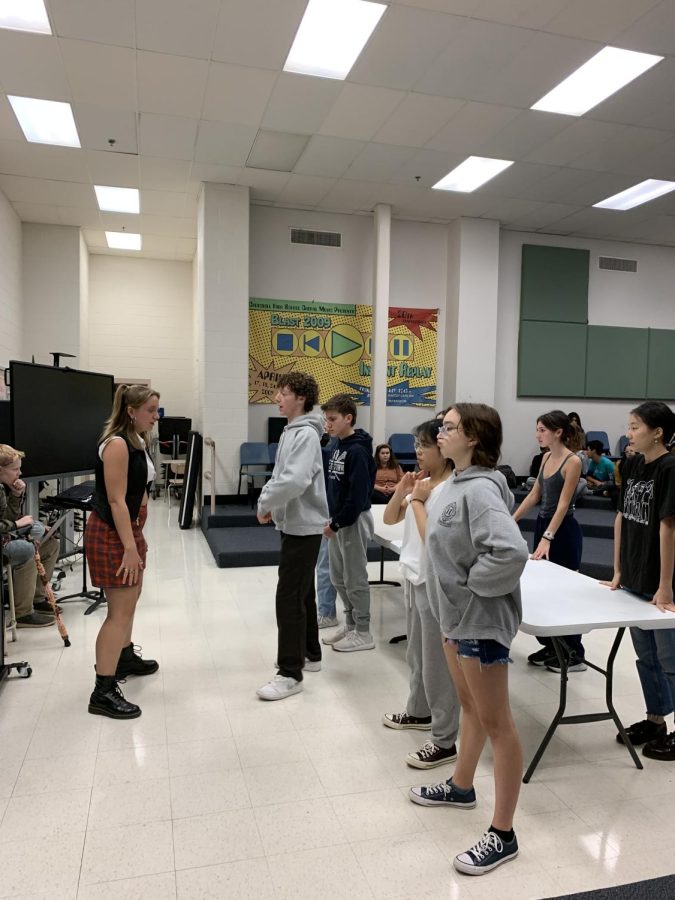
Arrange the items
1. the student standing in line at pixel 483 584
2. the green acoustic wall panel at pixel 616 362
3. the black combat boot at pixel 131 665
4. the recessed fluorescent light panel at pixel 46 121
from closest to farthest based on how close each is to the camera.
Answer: the student standing in line at pixel 483 584
the black combat boot at pixel 131 665
the recessed fluorescent light panel at pixel 46 121
the green acoustic wall panel at pixel 616 362

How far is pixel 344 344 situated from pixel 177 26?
472cm

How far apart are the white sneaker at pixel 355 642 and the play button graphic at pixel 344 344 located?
5.46 metres

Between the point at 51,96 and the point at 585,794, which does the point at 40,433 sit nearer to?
the point at 51,96

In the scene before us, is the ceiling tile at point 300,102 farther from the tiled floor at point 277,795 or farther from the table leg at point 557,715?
the table leg at point 557,715

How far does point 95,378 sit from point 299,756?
3.64 meters

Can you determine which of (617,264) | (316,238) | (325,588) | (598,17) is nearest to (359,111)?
(598,17)

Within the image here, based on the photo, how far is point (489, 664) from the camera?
1778 mm

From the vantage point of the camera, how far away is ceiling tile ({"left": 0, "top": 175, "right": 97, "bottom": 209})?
728 centimetres

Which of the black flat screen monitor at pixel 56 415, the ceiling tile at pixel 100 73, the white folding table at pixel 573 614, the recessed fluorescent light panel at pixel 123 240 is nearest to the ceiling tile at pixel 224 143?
the ceiling tile at pixel 100 73

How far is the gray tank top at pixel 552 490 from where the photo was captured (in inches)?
133

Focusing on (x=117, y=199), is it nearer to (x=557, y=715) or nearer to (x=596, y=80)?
(x=596, y=80)

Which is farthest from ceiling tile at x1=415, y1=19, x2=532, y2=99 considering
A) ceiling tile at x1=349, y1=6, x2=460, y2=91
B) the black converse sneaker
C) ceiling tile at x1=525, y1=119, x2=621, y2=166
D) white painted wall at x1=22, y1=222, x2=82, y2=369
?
white painted wall at x1=22, y1=222, x2=82, y2=369

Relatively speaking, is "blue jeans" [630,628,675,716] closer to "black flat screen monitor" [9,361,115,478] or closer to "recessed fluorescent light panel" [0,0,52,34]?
"black flat screen monitor" [9,361,115,478]

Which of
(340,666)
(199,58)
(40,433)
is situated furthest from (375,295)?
(340,666)
